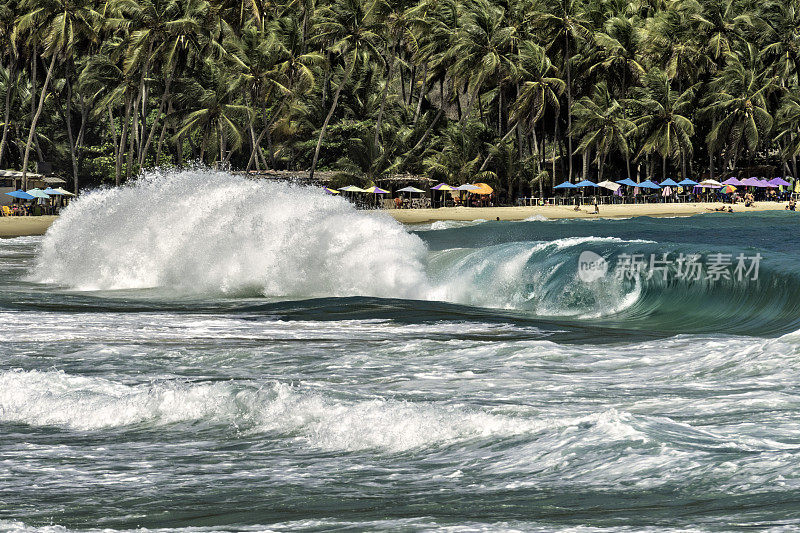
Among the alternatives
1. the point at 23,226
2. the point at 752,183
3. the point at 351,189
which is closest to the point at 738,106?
the point at 752,183

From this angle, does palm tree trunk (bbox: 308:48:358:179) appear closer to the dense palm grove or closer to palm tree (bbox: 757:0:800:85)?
the dense palm grove

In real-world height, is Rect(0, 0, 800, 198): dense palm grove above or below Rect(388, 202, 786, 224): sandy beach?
above

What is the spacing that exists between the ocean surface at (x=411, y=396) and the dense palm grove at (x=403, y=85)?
4058 centimetres

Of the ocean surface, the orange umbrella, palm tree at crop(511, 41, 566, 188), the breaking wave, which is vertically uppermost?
palm tree at crop(511, 41, 566, 188)

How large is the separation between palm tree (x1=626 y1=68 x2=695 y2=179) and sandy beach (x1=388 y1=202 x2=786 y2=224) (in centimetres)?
608

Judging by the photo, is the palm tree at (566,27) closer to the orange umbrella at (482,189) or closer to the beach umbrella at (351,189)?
the orange umbrella at (482,189)

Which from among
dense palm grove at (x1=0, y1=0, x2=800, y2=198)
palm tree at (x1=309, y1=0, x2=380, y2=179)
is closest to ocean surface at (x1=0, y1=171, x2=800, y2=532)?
dense palm grove at (x1=0, y1=0, x2=800, y2=198)

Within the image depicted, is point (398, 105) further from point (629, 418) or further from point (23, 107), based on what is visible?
point (629, 418)

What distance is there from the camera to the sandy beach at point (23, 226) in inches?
1692

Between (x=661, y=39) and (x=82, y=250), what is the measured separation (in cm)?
5487

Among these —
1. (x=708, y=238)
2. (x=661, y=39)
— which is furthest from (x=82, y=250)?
(x=661, y=39)

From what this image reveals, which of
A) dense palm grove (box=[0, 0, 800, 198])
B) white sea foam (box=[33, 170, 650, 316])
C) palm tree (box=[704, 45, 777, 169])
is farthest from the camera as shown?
palm tree (box=[704, 45, 777, 169])

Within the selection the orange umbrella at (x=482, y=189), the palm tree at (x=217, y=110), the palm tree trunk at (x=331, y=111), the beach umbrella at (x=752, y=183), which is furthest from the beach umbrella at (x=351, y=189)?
the beach umbrella at (x=752, y=183)

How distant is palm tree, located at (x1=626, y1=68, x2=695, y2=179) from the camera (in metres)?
65.6
